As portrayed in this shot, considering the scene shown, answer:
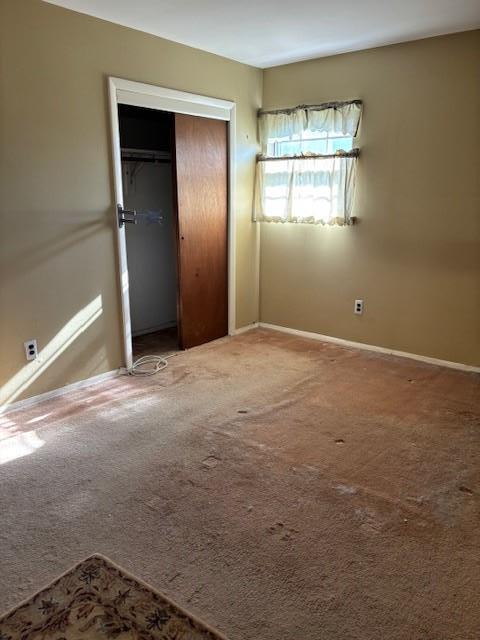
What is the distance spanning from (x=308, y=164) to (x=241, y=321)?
157 cm

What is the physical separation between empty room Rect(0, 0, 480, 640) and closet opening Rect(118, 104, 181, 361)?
0.03 metres

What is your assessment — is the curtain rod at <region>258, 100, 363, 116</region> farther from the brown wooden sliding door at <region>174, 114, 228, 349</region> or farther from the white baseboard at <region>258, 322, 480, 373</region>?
the white baseboard at <region>258, 322, 480, 373</region>

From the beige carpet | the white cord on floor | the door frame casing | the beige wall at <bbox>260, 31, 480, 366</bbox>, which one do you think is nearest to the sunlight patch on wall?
the beige carpet

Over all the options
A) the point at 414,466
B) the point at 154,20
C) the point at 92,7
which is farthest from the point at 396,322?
the point at 92,7

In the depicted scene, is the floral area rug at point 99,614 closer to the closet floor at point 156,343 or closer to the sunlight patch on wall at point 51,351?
the sunlight patch on wall at point 51,351

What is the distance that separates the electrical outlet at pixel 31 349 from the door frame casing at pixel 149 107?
70cm

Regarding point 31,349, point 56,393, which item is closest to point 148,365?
point 56,393

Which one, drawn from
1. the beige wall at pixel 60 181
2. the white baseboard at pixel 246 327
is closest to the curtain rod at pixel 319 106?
Answer: the beige wall at pixel 60 181

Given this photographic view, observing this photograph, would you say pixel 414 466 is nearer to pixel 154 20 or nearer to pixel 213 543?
pixel 213 543

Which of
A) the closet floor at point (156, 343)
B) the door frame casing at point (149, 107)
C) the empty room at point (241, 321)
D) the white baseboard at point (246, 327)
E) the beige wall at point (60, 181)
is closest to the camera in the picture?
the empty room at point (241, 321)

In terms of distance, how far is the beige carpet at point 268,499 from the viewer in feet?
5.58

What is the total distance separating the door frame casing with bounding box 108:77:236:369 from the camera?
3.33 meters

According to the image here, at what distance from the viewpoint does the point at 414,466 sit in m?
2.49

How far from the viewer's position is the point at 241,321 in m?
4.76
